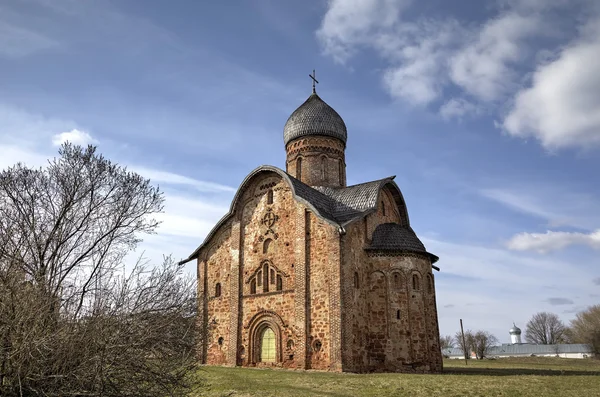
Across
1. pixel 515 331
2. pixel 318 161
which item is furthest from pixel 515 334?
pixel 318 161

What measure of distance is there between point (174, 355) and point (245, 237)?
12430 millimetres

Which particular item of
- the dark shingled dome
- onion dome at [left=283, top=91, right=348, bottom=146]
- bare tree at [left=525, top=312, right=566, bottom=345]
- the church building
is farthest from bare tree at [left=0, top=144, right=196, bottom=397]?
bare tree at [left=525, top=312, right=566, bottom=345]

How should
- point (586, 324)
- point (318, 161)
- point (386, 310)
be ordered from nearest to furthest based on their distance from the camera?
point (386, 310), point (318, 161), point (586, 324)

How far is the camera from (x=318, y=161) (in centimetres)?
2150

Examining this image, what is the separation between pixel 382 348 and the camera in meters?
16.3

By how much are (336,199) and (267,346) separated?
612cm

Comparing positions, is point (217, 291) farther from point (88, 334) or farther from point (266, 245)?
point (88, 334)

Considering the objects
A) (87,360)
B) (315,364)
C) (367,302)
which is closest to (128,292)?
(87,360)

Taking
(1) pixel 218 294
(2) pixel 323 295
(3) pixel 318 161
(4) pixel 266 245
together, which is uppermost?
(3) pixel 318 161

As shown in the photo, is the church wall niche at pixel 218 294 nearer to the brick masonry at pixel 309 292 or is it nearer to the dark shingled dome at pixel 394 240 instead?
the brick masonry at pixel 309 292

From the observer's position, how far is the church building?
1562 centimetres

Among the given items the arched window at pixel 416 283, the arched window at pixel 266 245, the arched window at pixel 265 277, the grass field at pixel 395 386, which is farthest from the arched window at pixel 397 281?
the grass field at pixel 395 386

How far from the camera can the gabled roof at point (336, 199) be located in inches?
674

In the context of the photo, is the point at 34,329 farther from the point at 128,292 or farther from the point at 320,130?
the point at 320,130
